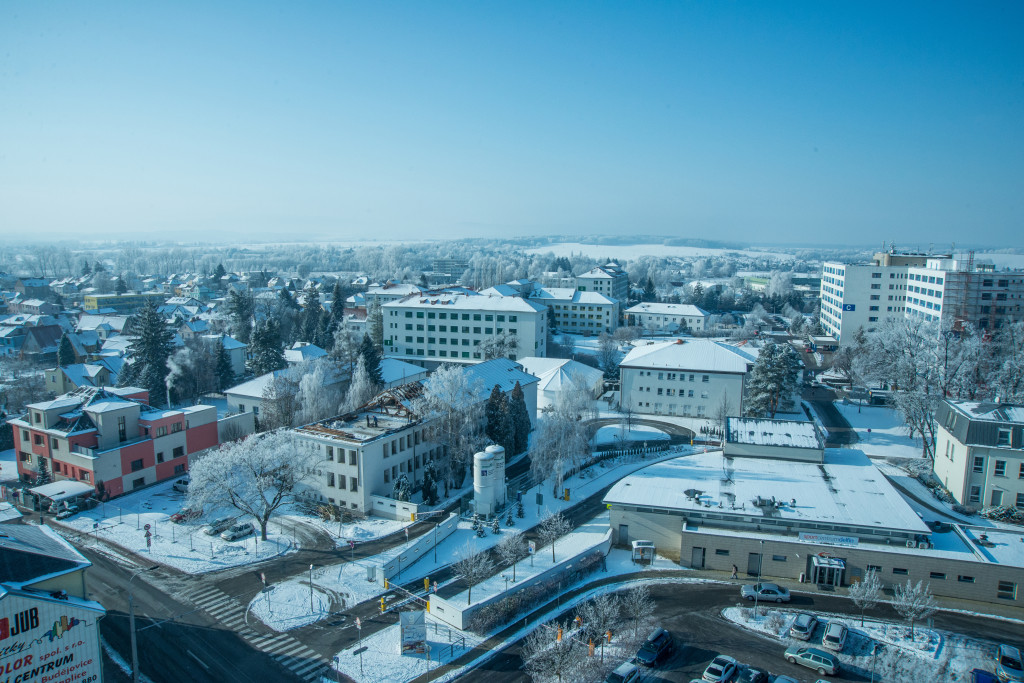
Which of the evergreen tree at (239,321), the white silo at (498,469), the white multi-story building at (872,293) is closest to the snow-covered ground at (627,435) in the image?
the white silo at (498,469)

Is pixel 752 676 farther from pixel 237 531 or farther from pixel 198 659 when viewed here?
pixel 237 531

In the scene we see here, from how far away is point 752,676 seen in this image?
17.9 metres

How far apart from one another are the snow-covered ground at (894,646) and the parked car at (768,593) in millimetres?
576

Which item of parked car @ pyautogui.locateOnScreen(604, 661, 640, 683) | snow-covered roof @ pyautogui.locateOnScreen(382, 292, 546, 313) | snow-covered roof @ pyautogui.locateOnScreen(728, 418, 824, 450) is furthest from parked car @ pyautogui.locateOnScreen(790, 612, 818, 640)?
snow-covered roof @ pyautogui.locateOnScreen(382, 292, 546, 313)

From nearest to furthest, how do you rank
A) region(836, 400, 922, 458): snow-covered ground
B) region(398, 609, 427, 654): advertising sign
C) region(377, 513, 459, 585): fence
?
region(398, 609, 427, 654): advertising sign → region(377, 513, 459, 585): fence → region(836, 400, 922, 458): snow-covered ground

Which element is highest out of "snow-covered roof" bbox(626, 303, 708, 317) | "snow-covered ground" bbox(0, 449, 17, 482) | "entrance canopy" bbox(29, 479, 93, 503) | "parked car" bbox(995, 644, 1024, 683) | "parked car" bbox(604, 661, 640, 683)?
"snow-covered roof" bbox(626, 303, 708, 317)

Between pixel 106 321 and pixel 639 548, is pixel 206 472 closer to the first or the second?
pixel 639 548

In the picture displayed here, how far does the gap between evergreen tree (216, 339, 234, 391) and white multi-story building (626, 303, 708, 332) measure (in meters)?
57.4

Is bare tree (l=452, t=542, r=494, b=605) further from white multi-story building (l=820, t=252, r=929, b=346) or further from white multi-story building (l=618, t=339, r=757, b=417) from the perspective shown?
white multi-story building (l=820, t=252, r=929, b=346)

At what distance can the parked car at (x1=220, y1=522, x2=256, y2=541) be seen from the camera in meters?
27.7

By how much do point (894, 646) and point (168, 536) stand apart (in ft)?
92.6

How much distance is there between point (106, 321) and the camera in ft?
277

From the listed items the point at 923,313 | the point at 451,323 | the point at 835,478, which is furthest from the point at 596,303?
the point at 835,478

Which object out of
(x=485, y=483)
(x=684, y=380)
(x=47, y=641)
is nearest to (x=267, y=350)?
(x=485, y=483)
